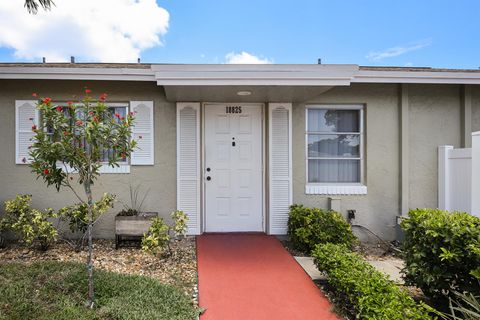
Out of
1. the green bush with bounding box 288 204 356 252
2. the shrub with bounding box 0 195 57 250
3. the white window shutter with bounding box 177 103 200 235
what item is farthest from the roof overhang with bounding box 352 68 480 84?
the shrub with bounding box 0 195 57 250

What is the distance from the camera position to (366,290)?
2.76 meters

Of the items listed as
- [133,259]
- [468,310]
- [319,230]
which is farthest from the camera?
[319,230]

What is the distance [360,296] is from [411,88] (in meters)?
4.49

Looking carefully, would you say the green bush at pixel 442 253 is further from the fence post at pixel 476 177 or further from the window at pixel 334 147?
the window at pixel 334 147

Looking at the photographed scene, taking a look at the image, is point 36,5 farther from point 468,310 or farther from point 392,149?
point 392,149

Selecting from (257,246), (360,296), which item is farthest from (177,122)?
(360,296)

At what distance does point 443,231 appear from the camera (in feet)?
9.39

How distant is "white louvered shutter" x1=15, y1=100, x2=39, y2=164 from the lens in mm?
5246

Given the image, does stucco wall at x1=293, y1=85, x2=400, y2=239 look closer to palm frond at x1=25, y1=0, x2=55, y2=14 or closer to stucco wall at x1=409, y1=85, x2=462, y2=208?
stucco wall at x1=409, y1=85, x2=462, y2=208

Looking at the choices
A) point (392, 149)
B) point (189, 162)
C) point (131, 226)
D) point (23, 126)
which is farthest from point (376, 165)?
point (23, 126)

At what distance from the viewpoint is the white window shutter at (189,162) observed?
5.50m

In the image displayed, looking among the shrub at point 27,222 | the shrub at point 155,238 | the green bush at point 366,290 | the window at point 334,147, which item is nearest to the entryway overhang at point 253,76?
the window at point 334,147

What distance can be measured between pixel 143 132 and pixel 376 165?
14.8 ft

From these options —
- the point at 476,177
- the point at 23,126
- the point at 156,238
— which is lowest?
the point at 156,238
